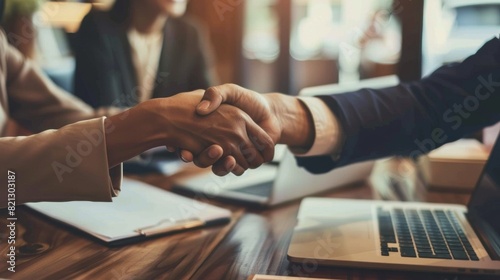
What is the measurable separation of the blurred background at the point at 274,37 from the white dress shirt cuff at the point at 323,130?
1.63m

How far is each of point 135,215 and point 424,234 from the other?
1.60 feet

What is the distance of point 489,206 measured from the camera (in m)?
0.89

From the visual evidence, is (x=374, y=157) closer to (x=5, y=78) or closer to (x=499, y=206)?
(x=499, y=206)

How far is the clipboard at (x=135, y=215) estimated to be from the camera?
0.84m

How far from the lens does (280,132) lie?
37.7 inches

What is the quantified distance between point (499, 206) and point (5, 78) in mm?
1157

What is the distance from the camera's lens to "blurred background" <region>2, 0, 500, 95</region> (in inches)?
104

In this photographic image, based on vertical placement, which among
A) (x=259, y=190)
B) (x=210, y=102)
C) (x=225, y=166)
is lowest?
(x=259, y=190)

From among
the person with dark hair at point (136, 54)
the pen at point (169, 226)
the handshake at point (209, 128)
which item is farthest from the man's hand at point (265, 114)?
the person with dark hair at point (136, 54)

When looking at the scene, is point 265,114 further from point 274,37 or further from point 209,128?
point 274,37

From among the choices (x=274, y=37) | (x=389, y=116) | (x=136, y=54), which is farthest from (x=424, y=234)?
(x=274, y=37)

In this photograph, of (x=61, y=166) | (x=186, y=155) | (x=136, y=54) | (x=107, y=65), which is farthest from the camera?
(x=136, y=54)

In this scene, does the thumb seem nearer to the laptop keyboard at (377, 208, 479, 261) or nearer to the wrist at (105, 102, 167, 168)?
the wrist at (105, 102, 167, 168)

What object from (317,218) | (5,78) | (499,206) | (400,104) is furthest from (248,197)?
(5,78)
